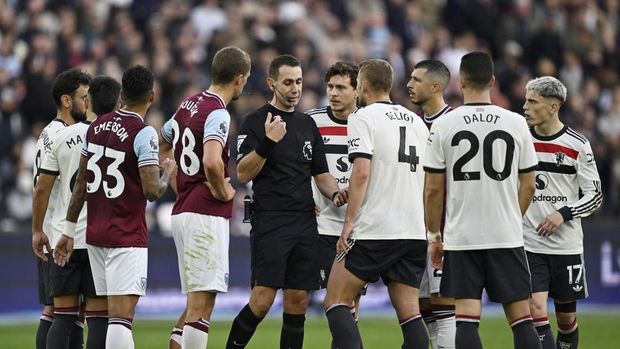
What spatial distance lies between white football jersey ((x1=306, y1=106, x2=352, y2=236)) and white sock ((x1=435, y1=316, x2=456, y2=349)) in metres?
1.48

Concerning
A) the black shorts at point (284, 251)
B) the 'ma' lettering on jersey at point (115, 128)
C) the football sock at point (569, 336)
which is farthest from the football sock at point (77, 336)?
the football sock at point (569, 336)

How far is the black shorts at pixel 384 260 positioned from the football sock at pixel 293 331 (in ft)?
2.70

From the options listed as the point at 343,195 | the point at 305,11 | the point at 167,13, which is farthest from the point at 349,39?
the point at 343,195

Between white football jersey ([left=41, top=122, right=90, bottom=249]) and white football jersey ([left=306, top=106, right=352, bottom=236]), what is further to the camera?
white football jersey ([left=306, top=106, right=352, bottom=236])

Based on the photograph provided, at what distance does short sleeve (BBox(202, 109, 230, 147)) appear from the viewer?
34.1ft

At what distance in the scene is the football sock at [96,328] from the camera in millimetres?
10531

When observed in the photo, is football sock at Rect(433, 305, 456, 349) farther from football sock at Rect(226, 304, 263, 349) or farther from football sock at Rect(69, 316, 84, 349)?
football sock at Rect(69, 316, 84, 349)

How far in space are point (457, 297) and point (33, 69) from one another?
41.6 feet

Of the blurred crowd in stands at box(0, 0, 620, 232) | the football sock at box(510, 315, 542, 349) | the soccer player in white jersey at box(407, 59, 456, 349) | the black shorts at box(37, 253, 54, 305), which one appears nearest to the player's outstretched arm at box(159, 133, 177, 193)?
the black shorts at box(37, 253, 54, 305)

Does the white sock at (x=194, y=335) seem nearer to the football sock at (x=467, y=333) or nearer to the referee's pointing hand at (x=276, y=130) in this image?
the referee's pointing hand at (x=276, y=130)

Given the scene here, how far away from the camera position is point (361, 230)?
34.5ft

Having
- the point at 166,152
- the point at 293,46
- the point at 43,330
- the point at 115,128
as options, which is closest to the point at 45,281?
the point at 43,330

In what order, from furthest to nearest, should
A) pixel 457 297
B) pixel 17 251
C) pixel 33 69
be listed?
1. pixel 33 69
2. pixel 17 251
3. pixel 457 297

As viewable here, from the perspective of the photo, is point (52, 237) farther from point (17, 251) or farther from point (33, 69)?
point (33, 69)
